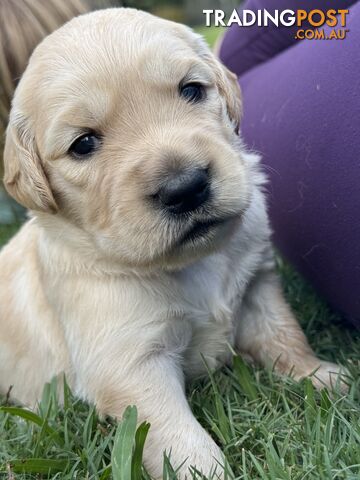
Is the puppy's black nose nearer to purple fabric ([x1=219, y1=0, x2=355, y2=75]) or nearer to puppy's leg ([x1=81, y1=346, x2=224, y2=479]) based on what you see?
puppy's leg ([x1=81, y1=346, x2=224, y2=479])

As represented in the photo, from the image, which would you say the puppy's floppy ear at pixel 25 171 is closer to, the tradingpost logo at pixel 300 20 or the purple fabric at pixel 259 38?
the tradingpost logo at pixel 300 20

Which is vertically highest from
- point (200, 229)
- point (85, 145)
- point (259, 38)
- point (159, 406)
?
point (85, 145)

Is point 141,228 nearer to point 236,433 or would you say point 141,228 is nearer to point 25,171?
point 25,171

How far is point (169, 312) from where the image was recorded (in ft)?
8.08

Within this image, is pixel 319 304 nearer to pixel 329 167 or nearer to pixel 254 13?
pixel 329 167

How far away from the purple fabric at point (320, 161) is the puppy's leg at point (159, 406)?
32.5 inches

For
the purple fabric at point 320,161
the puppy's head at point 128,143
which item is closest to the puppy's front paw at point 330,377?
the purple fabric at point 320,161

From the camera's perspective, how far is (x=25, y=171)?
94.7 inches

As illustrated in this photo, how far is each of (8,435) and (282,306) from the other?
123 centimetres

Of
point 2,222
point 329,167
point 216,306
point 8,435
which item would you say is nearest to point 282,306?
point 216,306

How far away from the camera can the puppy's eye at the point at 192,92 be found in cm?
234

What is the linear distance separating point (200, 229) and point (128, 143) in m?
0.37

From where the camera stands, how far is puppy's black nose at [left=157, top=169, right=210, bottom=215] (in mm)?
2023

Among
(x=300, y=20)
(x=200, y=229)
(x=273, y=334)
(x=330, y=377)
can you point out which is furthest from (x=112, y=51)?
(x=300, y=20)
